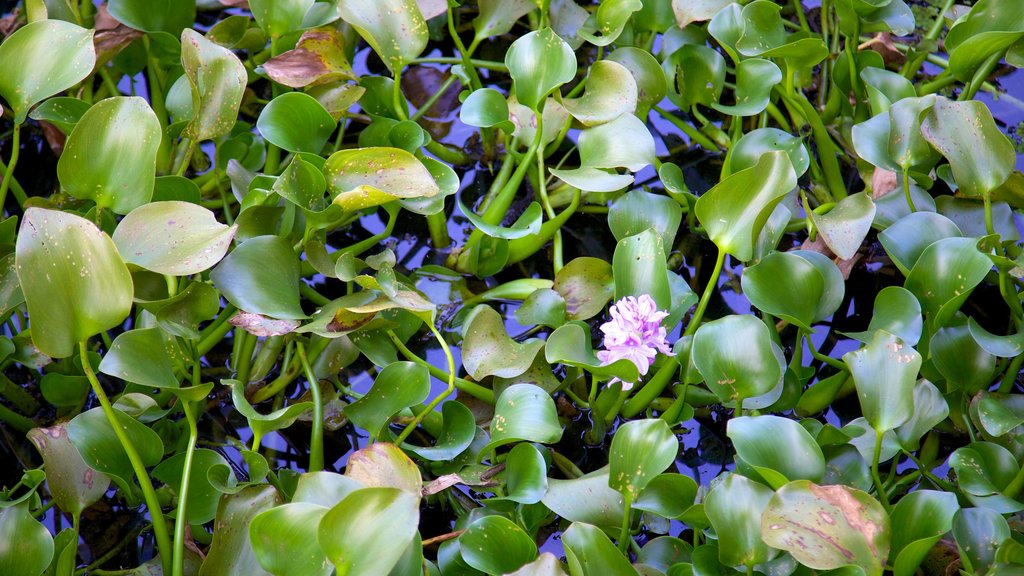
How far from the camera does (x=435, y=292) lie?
1.06 metres

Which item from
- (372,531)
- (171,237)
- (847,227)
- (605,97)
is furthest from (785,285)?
(171,237)

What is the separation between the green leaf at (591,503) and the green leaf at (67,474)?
1.32 ft

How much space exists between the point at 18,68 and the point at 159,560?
20.2 inches

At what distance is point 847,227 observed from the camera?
34.4 inches

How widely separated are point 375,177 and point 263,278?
147mm

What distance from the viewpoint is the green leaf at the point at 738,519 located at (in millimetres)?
705

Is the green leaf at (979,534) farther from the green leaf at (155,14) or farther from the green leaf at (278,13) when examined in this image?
the green leaf at (155,14)

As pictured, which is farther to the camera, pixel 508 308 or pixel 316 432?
pixel 508 308

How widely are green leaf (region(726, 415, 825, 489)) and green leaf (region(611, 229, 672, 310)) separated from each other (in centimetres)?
16

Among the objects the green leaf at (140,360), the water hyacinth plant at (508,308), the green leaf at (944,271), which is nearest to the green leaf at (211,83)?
the water hyacinth plant at (508,308)

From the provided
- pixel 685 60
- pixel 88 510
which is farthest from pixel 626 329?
pixel 88 510

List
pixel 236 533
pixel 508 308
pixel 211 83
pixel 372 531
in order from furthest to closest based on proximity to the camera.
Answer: pixel 508 308
pixel 211 83
pixel 236 533
pixel 372 531

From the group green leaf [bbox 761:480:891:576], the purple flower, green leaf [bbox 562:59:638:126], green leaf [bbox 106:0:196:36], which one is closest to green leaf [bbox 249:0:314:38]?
green leaf [bbox 106:0:196:36]

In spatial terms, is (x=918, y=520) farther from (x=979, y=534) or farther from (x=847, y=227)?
(x=847, y=227)
